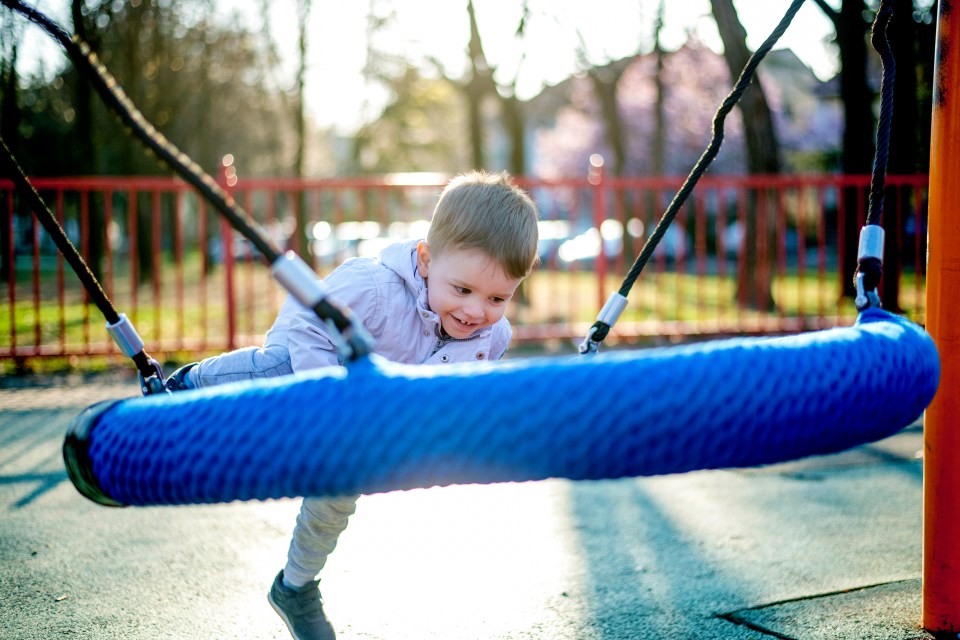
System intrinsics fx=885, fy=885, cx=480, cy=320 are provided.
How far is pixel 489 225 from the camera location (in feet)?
5.89

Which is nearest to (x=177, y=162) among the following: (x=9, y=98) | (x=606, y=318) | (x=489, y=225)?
(x=489, y=225)

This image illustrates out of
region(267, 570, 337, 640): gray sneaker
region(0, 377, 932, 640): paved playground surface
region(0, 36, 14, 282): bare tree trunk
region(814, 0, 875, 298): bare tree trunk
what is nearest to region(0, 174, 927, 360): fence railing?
region(0, 377, 932, 640): paved playground surface

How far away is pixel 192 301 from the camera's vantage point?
46.2ft

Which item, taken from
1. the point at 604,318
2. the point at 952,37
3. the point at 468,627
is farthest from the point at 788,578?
the point at 952,37

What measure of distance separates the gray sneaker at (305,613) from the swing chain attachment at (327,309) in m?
1.09

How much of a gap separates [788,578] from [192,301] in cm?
1290

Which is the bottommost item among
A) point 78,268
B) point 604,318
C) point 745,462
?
point 745,462

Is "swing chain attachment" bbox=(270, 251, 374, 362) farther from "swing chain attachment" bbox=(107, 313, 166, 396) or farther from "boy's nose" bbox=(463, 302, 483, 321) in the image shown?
"boy's nose" bbox=(463, 302, 483, 321)

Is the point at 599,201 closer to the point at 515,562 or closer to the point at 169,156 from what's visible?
the point at 515,562

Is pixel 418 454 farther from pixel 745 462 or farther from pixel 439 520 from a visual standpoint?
pixel 439 520

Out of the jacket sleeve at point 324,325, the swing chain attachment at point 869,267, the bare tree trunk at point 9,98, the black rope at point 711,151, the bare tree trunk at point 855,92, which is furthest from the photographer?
the bare tree trunk at point 9,98

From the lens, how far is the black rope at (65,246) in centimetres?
137

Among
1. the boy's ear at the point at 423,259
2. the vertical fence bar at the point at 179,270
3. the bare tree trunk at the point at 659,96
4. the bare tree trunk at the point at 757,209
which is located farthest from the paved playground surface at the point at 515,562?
the bare tree trunk at the point at 659,96

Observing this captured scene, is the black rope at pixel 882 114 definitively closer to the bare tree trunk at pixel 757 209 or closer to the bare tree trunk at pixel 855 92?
the bare tree trunk at pixel 757 209
